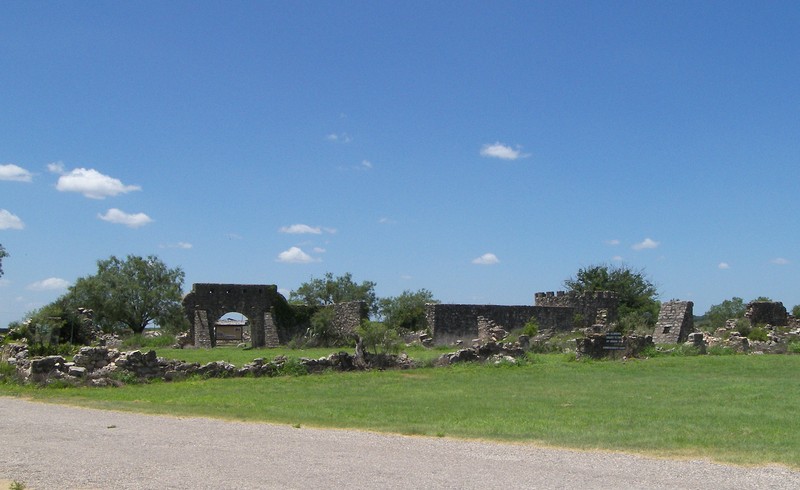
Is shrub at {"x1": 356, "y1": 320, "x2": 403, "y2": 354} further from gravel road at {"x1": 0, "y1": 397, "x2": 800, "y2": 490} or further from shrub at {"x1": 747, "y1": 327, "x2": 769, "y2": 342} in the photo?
shrub at {"x1": 747, "y1": 327, "x2": 769, "y2": 342}

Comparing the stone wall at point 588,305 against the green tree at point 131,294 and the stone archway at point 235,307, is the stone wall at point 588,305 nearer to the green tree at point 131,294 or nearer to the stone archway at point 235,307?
the stone archway at point 235,307

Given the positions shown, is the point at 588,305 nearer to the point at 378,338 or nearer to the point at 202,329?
the point at 202,329

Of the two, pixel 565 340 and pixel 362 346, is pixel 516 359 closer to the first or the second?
pixel 362 346

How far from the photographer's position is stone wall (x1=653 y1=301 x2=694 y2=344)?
33.1m

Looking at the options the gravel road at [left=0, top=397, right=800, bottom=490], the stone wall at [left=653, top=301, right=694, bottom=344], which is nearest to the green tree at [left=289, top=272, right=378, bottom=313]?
the stone wall at [left=653, top=301, right=694, bottom=344]

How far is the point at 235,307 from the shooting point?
125ft

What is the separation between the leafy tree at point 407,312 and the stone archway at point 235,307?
5810mm

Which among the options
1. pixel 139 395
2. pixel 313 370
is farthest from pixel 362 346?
pixel 139 395

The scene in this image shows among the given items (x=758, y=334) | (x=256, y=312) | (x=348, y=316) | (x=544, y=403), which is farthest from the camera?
(x=256, y=312)

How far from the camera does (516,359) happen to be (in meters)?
22.7

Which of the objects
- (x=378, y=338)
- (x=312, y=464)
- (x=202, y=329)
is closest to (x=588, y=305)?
(x=202, y=329)

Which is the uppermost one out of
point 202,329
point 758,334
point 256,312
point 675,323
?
point 256,312

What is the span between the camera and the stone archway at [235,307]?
3712 centimetres

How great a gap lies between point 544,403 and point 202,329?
2615 cm
